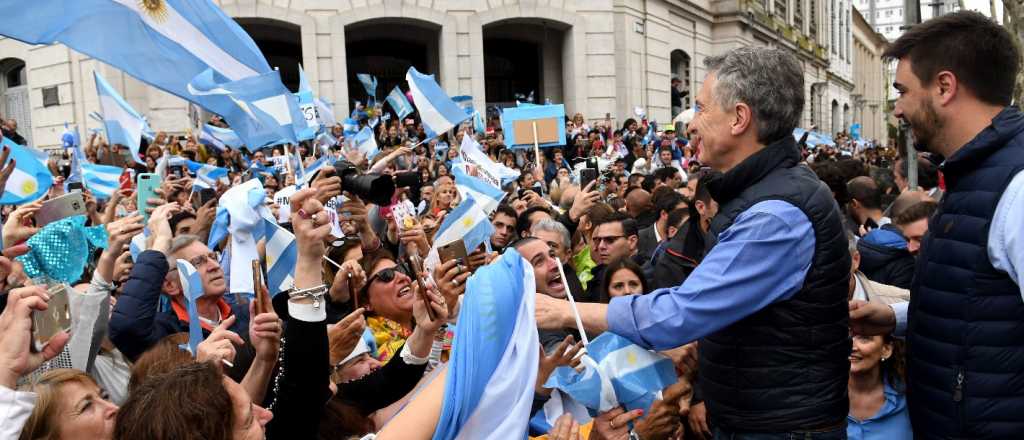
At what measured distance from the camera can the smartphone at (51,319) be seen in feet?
7.53

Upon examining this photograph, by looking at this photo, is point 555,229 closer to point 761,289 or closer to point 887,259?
point 887,259

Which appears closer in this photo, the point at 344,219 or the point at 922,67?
the point at 922,67

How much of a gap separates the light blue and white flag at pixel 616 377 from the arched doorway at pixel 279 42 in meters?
18.5

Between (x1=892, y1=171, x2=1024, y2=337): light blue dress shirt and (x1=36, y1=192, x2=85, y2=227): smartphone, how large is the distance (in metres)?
4.15

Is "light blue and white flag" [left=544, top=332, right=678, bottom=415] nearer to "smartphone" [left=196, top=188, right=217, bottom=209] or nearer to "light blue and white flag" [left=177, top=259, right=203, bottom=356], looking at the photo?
"light blue and white flag" [left=177, top=259, right=203, bottom=356]

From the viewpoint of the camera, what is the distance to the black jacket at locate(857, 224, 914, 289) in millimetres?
4207

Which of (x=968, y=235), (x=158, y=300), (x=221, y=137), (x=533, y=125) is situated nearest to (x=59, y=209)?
(x=158, y=300)

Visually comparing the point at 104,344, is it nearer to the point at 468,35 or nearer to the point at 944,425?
the point at 944,425

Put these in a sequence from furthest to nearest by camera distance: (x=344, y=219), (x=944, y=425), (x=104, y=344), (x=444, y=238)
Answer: (x=344, y=219) < (x=444, y=238) < (x=104, y=344) < (x=944, y=425)

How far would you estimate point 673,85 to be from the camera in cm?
2609

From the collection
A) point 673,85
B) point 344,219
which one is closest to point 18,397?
point 344,219

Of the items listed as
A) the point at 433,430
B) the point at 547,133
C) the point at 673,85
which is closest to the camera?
the point at 433,430

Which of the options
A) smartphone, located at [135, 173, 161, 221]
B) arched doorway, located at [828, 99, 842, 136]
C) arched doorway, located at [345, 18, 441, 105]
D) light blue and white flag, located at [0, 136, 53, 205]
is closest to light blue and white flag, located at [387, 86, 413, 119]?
smartphone, located at [135, 173, 161, 221]

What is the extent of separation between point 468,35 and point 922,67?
19287mm
